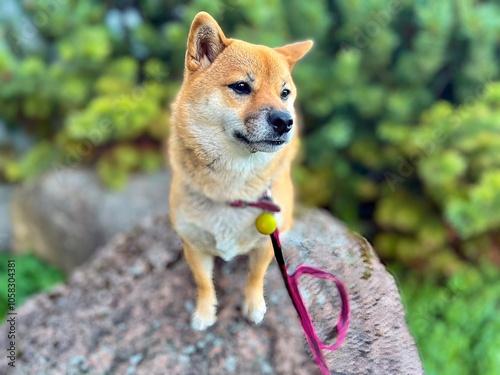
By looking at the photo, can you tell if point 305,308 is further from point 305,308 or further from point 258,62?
point 258,62

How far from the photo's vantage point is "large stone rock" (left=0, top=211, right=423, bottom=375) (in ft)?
4.25

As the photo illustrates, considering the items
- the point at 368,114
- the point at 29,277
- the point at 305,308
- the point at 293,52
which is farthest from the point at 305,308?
the point at 29,277

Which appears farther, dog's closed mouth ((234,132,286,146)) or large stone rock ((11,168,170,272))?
large stone rock ((11,168,170,272))

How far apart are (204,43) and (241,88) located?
0.14 meters

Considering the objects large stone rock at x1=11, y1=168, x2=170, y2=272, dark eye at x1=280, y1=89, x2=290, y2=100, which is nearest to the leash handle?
dark eye at x1=280, y1=89, x2=290, y2=100

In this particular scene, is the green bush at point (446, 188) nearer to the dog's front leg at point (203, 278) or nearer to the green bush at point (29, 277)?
the dog's front leg at point (203, 278)

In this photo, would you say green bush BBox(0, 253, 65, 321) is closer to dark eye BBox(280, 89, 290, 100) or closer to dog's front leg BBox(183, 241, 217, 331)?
dog's front leg BBox(183, 241, 217, 331)

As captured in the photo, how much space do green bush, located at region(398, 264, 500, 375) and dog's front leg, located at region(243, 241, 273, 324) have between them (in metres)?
1.17

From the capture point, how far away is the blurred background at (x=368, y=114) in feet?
8.70

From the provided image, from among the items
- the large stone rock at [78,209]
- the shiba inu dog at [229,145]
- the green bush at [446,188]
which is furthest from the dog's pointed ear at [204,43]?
the large stone rock at [78,209]

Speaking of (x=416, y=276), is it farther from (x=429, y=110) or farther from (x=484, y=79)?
(x=484, y=79)

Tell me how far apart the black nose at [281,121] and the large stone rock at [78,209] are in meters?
1.93

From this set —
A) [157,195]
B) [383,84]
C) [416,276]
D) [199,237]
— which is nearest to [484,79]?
[383,84]

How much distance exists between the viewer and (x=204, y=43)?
1294 millimetres
